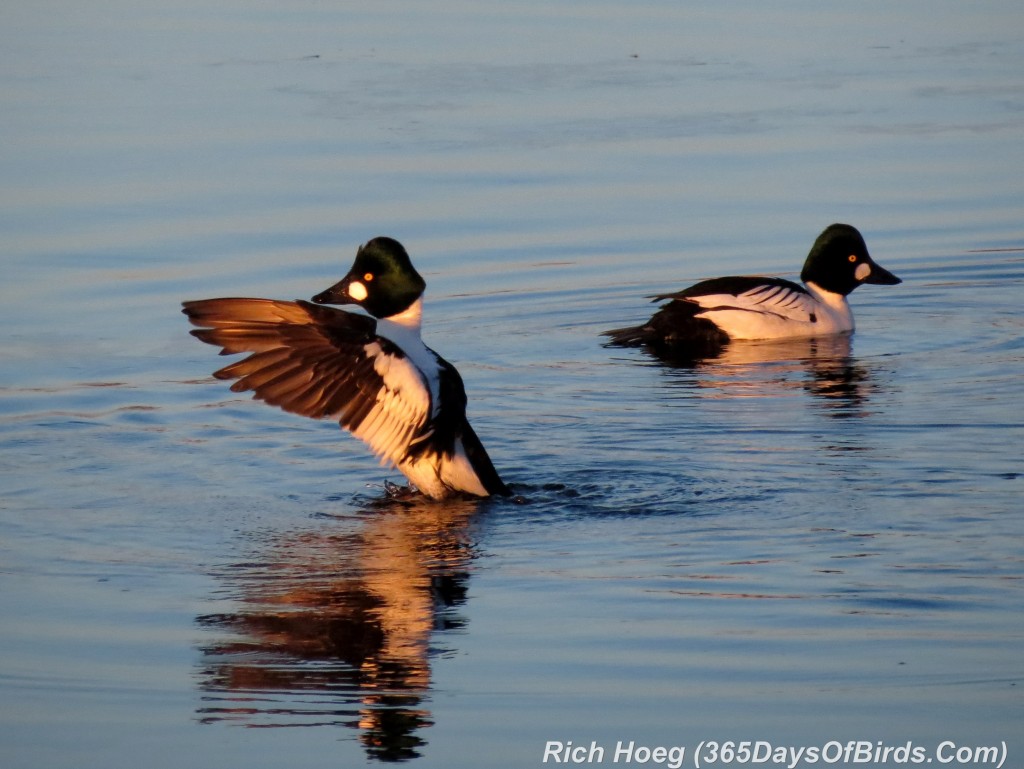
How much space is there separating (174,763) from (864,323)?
884 cm

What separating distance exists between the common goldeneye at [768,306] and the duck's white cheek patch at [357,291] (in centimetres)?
369

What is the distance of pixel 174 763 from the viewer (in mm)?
5656

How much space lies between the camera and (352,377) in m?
8.12

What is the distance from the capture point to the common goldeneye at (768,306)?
12250 mm

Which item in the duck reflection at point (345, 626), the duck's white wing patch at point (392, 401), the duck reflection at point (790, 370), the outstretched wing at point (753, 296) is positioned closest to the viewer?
the duck reflection at point (345, 626)

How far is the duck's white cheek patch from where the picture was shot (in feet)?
29.0

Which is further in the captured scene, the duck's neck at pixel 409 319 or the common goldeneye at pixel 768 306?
the common goldeneye at pixel 768 306

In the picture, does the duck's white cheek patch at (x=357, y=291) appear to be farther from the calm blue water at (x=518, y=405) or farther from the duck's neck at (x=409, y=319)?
the calm blue water at (x=518, y=405)

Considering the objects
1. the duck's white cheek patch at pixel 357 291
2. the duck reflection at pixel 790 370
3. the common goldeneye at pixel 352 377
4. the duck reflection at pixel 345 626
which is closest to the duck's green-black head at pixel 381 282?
the duck's white cheek patch at pixel 357 291

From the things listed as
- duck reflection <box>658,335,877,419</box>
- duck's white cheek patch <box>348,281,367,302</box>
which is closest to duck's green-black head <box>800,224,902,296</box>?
duck reflection <box>658,335,877,419</box>

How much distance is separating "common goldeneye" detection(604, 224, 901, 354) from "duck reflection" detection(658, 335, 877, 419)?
11 centimetres

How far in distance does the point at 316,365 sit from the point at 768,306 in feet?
17.2

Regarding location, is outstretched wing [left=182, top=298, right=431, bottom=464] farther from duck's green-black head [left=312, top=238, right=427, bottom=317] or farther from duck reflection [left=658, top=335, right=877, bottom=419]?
duck reflection [left=658, top=335, right=877, bottom=419]

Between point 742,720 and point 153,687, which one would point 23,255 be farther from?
point 742,720
